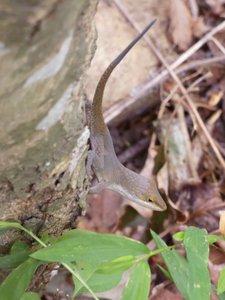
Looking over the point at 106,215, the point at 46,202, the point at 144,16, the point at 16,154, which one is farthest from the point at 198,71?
the point at 16,154

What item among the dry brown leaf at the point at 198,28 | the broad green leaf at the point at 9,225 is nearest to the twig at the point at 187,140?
the dry brown leaf at the point at 198,28

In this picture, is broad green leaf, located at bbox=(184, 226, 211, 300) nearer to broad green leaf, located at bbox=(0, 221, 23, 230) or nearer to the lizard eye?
broad green leaf, located at bbox=(0, 221, 23, 230)

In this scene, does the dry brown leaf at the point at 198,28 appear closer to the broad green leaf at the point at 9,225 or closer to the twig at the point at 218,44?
the twig at the point at 218,44

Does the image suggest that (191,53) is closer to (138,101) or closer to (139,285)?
(138,101)

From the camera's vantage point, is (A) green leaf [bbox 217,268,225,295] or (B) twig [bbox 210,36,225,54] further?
(B) twig [bbox 210,36,225,54]

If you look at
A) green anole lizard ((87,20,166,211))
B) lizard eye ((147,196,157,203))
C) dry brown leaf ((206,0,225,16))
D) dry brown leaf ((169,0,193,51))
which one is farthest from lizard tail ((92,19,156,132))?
dry brown leaf ((206,0,225,16))

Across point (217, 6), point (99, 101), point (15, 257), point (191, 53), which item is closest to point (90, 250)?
point (15, 257)

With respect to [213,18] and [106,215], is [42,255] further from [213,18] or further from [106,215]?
[213,18]
